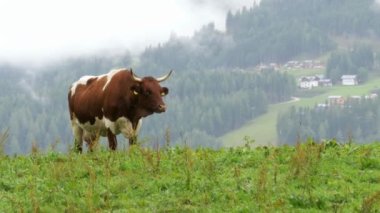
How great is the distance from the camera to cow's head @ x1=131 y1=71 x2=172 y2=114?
20.4m

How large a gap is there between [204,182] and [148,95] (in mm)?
9603

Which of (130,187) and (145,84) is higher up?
(145,84)

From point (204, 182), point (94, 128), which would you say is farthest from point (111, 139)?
point (204, 182)

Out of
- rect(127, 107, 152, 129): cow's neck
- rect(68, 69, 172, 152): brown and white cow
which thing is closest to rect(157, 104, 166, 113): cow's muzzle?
rect(68, 69, 172, 152): brown and white cow

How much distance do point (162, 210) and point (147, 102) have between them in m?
10.9

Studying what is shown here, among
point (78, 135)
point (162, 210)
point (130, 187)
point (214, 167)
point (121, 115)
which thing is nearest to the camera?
point (162, 210)

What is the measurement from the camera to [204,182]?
1127 centimetres

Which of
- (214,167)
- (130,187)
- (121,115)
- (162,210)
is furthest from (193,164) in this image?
(121,115)

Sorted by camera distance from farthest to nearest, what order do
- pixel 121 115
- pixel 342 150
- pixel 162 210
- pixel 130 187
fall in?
1. pixel 121 115
2. pixel 342 150
3. pixel 130 187
4. pixel 162 210

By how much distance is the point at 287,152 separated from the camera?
542 inches

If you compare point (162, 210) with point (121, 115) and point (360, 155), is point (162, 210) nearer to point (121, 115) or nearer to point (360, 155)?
point (360, 155)

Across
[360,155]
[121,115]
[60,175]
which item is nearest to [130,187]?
[60,175]

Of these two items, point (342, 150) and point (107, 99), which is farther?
point (107, 99)

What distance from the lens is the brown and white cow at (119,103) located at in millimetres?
20156
